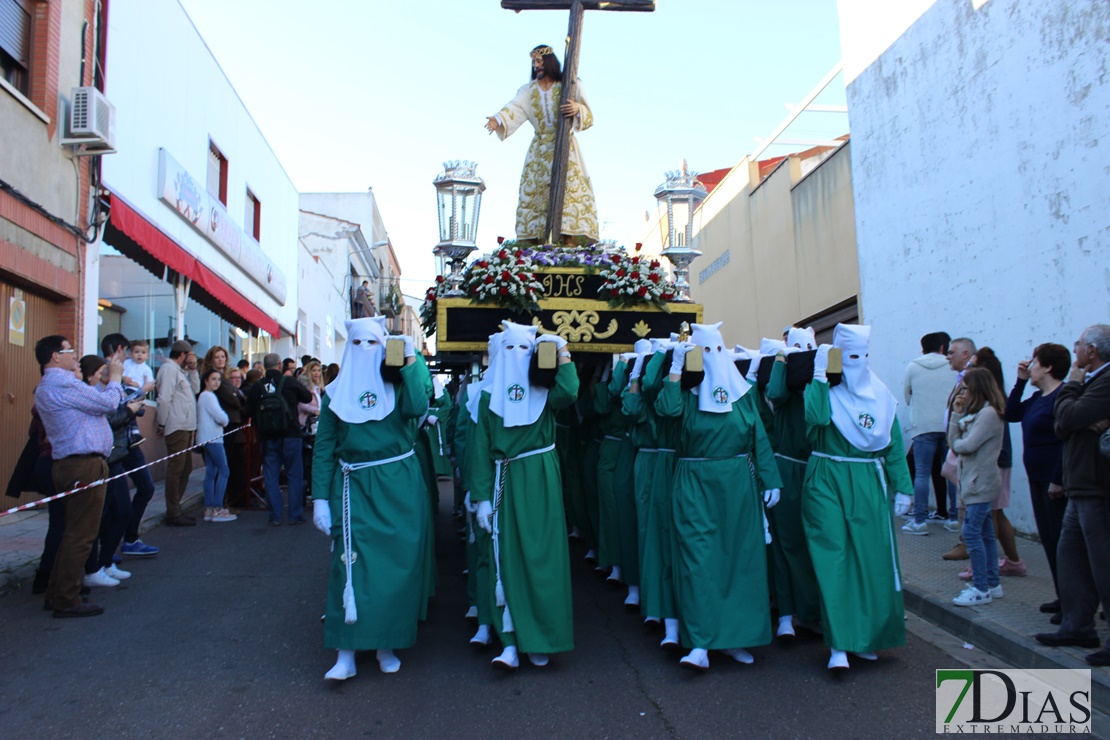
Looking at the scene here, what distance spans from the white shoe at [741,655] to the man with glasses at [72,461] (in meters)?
4.11

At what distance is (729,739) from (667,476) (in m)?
2.07

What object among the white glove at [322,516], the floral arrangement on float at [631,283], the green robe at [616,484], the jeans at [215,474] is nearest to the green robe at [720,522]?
the green robe at [616,484]

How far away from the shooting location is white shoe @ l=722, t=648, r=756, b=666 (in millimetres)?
4781

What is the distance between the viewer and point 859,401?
5.03m

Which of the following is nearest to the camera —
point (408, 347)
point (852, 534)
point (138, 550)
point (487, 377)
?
point (852, 534)

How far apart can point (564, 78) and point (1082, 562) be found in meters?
5.58

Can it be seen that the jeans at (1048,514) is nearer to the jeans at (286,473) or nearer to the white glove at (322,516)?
the white glove at (322,516)

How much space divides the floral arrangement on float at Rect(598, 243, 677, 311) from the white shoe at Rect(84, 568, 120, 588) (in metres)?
4.34

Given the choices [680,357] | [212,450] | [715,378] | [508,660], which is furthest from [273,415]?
[715,378]

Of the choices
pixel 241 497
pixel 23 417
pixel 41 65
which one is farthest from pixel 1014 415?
pixel 41 65

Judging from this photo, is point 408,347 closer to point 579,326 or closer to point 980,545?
point 579,326

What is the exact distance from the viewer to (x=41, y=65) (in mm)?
9148

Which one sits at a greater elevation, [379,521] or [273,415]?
[273,415]

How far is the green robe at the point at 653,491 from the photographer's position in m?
5.23
